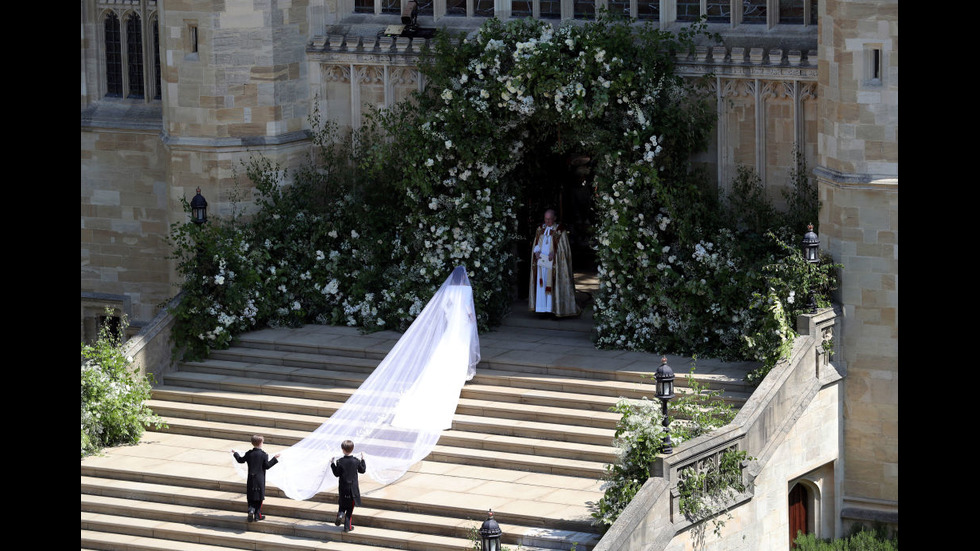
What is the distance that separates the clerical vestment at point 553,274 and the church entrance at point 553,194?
0.53m

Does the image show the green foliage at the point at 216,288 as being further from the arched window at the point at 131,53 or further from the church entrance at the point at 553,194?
the arched window at the point at 131,53

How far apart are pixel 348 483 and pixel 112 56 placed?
1315 centimetres

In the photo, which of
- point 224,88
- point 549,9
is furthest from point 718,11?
point 224,88

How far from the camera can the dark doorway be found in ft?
64.8

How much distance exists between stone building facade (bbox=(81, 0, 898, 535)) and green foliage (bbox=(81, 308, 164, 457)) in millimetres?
3778

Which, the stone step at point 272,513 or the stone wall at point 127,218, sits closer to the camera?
the stone step at point 272,513

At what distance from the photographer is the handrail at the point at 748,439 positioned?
52.5 ft

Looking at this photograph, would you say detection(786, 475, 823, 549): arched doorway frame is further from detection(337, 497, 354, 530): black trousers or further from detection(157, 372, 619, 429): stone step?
detection(337, 497, 354, 530): black trousers

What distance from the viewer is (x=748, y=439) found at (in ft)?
57.7

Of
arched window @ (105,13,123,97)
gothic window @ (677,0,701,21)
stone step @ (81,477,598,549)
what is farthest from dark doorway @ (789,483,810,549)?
arched window @ (105,13,123,97)

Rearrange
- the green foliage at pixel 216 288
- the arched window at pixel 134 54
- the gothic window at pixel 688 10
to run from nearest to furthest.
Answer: the gothic window at pixel 688 10, the green foliage at pixel 216 288, the arched window at pixel 134 54

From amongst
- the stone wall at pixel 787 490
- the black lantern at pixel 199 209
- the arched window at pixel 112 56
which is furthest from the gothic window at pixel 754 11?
the arched window at pixel 112 56

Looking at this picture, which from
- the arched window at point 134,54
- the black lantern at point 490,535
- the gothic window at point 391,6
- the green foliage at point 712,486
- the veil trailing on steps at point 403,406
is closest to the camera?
the black lantern at point 490,535

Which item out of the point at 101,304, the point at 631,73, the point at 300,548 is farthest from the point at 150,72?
the point at 300,548
